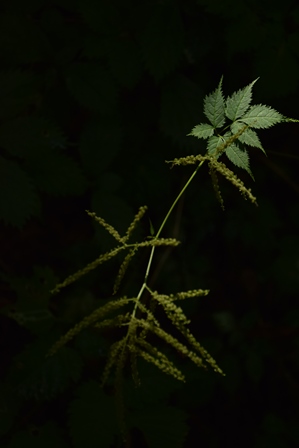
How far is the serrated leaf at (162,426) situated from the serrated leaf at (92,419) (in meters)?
0.09

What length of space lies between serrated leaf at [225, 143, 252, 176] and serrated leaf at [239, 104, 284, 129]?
65 mm

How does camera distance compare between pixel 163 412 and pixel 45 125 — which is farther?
pixel 45 125

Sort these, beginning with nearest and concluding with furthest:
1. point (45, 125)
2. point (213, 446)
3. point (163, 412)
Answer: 1. point (163, 412)
2. point (45, 125)
3. point (213, 446)

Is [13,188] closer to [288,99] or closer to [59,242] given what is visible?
[59,242]

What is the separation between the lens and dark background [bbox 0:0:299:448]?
70.4 inches

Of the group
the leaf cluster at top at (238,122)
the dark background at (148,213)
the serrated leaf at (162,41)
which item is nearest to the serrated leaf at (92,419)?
the dark background at (148,213)

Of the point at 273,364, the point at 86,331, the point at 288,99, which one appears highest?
the point at 288,99

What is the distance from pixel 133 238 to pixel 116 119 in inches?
19.3

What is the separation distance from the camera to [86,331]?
188 centimetres

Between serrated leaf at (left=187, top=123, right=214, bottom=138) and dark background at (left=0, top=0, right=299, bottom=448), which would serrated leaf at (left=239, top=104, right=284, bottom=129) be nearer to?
serrated leaf at (left=187, top=123, right=214, bottom=138)

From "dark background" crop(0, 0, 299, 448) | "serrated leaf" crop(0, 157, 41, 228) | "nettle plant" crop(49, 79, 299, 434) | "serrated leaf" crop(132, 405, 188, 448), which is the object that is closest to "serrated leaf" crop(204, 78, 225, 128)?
"nettle plant" crop(49, 79, 299, 434)

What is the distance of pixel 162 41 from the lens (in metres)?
1.85

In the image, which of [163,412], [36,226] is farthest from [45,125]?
[163,412]

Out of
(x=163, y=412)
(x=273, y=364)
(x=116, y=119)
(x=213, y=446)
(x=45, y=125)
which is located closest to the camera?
(x=163, y=412)
